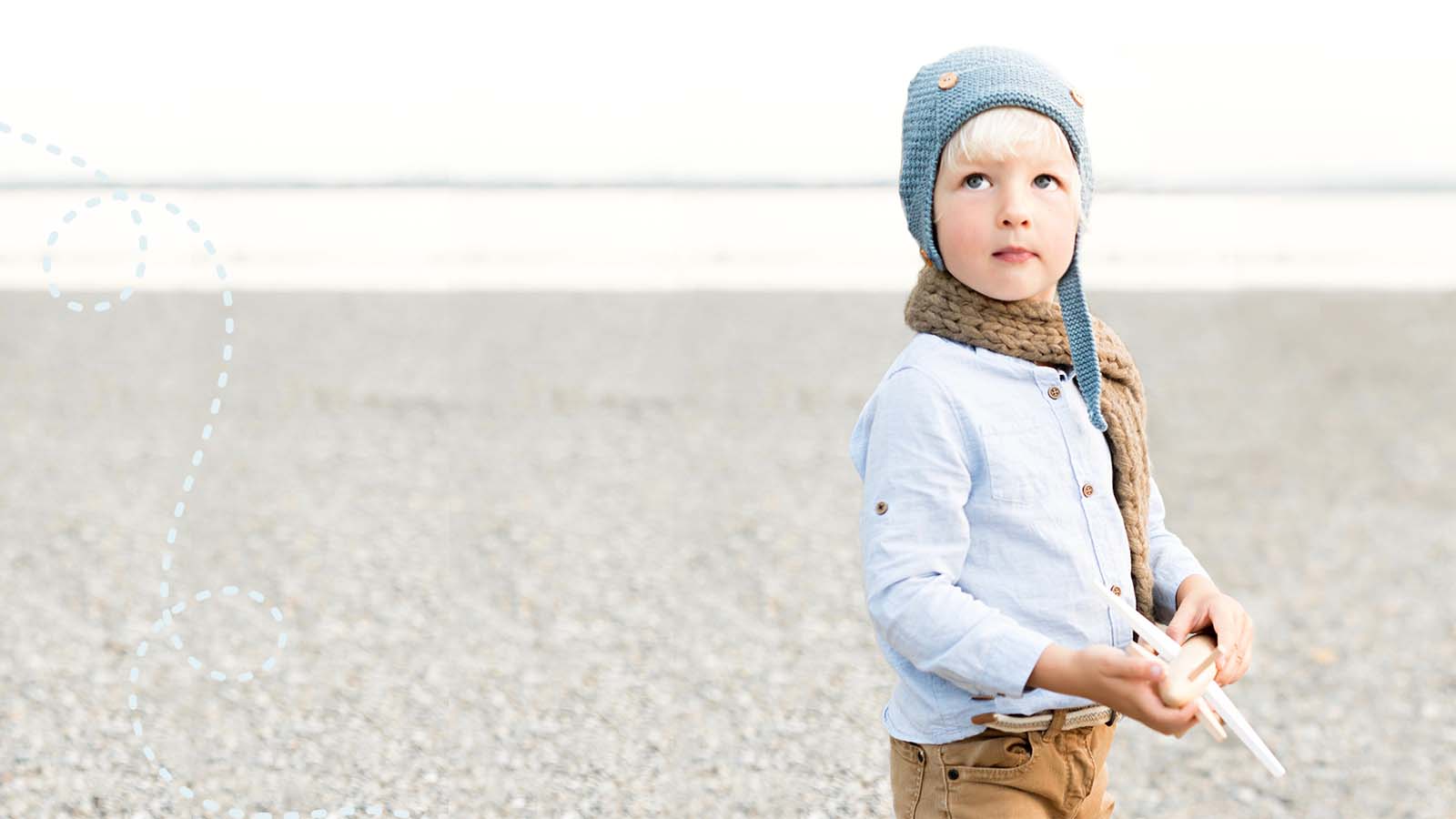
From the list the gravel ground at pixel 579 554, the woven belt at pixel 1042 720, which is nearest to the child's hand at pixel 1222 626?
the woven belt at pixel 1042 720

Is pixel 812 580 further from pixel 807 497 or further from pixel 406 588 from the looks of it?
pixel 406 588

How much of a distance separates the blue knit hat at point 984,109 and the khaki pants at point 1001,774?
425mm

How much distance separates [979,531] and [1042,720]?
11.0 inches

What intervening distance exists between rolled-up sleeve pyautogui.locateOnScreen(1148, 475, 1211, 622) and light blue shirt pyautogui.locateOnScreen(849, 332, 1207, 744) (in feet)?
0.44

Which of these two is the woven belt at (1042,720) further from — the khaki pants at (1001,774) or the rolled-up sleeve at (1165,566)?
the rolled-up sleeve at (1165,566)

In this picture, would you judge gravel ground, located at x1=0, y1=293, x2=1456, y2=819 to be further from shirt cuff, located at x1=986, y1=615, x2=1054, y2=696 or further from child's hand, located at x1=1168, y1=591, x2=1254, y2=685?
shirt cuff, located at x1=986, y1=615, x2=1054, y2=696

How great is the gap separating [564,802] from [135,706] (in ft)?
4.26

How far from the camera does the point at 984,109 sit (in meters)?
1.96

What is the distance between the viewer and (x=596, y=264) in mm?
11078

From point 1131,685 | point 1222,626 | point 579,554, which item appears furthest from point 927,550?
point 579,554

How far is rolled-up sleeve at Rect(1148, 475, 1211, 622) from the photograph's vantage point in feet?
7.23

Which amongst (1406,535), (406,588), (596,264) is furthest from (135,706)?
(596,264)

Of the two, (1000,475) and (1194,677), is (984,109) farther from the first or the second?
(1194,677)

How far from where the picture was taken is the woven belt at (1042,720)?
80.6 inches
